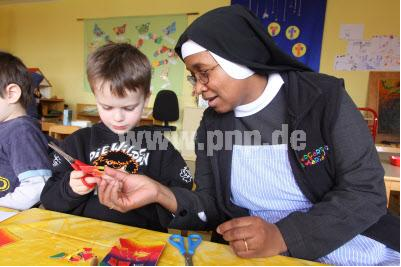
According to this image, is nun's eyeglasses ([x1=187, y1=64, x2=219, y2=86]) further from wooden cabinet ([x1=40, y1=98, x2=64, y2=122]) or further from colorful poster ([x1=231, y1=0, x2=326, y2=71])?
wooden cabinet ([x1=40, y1=98, x2=64, y2=122])

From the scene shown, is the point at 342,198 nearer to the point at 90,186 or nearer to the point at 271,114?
the point at 271,114

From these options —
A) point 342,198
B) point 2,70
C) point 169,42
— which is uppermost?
point 169,42

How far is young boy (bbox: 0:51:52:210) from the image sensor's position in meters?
1.04

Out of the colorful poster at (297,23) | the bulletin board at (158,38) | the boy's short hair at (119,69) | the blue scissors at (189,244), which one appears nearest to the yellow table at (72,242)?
the blue scissors at (189,244)

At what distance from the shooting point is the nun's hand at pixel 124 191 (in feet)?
2.58

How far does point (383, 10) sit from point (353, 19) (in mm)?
306

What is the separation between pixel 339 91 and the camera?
0.85m

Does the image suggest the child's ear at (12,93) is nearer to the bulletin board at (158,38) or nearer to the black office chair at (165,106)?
the black office chair at (165,106)

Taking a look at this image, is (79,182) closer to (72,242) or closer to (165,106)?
(72,242)

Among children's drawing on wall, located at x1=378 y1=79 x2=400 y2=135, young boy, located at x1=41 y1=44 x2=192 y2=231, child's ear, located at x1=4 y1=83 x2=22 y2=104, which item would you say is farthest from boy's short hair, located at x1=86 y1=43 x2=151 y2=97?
children's drawing on wall, located at x1=378 y1=79 x2=400 y2=135

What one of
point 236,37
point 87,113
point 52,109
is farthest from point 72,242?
point 52,109

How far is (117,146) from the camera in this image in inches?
43.5

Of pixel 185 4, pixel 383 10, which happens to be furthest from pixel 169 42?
pixel 383 10

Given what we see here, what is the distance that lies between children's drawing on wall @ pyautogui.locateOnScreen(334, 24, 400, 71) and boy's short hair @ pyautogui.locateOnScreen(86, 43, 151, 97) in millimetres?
3131
